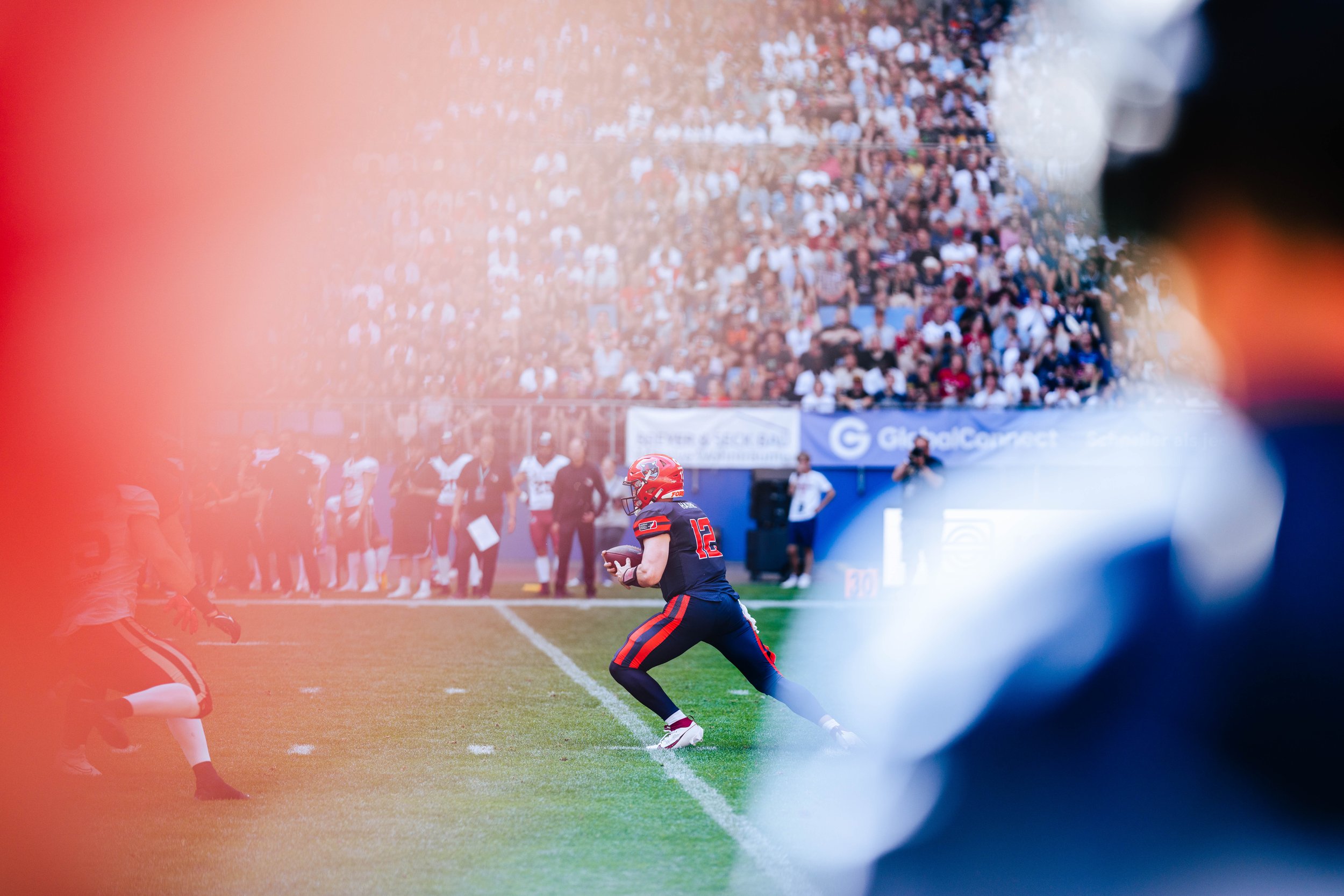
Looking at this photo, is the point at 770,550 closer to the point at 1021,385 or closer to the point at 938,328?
the point at 1021,385

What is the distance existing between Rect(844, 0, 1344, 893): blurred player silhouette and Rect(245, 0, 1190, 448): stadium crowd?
1348 centimetres

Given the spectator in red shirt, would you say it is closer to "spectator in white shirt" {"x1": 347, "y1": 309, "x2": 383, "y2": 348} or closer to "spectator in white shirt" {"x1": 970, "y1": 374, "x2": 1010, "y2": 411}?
"spectator in white shirt" {"x1": 970, "y1": 374, "x2": 1010, "y2": 411}

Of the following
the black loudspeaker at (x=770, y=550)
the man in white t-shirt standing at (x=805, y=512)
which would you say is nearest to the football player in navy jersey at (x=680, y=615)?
the man in white t-shirt standing at (x=805, y=512)

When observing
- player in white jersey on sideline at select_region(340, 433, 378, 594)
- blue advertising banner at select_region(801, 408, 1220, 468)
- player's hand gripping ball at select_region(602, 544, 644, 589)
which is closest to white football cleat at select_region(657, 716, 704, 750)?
player's hand gripping ball at select_region(602, 544, 644, 589)

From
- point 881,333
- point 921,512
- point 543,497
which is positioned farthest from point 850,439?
point 543,497

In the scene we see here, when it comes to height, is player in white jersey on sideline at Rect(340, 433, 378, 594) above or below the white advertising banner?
below

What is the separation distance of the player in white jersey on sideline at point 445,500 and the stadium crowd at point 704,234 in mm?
2001

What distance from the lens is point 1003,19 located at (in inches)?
980

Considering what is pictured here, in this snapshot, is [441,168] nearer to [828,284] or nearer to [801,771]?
[828,284]

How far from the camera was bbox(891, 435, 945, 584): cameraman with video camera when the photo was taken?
1584cm

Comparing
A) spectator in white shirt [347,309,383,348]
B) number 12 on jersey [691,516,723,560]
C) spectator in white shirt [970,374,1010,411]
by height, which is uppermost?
spectator in white shirt [347,309,383,348]

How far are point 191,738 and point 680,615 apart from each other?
8.60 ft

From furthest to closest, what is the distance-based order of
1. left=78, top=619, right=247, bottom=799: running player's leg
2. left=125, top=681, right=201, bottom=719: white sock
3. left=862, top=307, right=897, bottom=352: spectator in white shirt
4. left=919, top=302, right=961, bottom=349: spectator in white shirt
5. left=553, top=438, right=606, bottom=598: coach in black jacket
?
1. left=919, top=302, right=961, bottom=349: spectator in white shirt
2. left=862, top=307, right=897, bottom=352: spectator in white shirt
3. left=553, top=438, right=606, bottom=598: coach in black jacket
4. left=78, top=619, right=247, bottom=799: running player's leg
5. left=125, top=681, right=201, bottom=719: white sock

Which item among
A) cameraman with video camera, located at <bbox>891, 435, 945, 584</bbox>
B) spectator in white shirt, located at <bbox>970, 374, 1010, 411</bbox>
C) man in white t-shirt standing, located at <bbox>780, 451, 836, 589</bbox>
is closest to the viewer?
cameraman with video camera, located at <bbox>891, 435, 945, 584</bbox>
